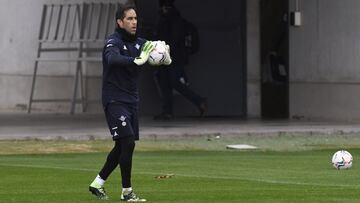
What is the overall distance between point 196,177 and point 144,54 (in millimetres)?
3149

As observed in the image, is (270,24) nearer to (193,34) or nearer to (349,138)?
(193,34)

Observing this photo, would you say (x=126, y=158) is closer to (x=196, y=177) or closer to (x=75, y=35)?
(x=196, y=177)

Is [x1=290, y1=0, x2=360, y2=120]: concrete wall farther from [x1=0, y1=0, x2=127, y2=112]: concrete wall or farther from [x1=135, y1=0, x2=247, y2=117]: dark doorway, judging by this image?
[x1=0, y1=0, x2=127, y2=112]: concrete wall

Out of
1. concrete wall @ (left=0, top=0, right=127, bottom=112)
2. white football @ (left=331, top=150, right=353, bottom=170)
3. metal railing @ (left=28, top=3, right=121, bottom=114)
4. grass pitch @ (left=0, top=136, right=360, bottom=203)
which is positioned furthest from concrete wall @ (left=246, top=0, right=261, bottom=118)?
white football @ (left=331, top=150, right=353, bottom=170)

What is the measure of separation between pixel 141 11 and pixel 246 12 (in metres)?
2.60

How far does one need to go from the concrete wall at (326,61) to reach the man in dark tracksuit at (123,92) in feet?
43.5

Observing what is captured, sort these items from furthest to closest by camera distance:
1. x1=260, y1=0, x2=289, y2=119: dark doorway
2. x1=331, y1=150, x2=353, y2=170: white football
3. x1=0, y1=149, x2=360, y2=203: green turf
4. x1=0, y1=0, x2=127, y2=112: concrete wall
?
1. x1=0, y1=0, x2=127, y2=112: concrete wall
2. x1=260, y1=0, x2=289, y2=119: dark doorway
3. x1=331, y1=150, x2=353, y2=170: white football
4. x1=0, y1=149, x2=360, y2=203: green turf

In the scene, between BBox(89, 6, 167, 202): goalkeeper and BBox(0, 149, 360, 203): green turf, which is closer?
BBox(89, 6, 167, 202): goalkeeper

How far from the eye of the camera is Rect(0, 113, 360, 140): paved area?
72.0 ft

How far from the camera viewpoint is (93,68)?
28.5 meters

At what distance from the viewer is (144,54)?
1226 centimetres

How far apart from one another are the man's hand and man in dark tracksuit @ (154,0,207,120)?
13.3m

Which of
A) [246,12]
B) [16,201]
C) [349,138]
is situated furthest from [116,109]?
[246,12]

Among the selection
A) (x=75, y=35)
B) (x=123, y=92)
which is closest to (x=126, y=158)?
(x=123, y=92)
